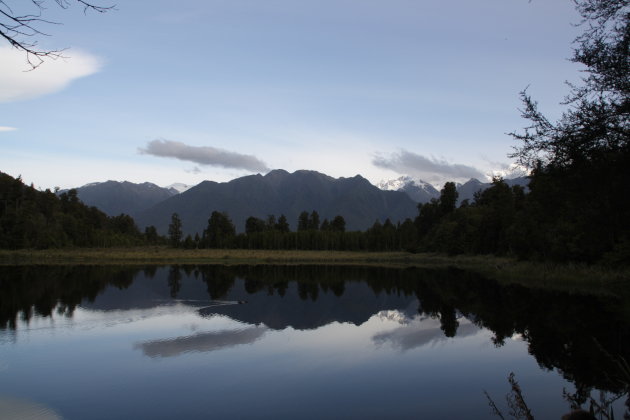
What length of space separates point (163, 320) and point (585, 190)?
21.3 meters

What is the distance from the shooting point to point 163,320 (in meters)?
26.1

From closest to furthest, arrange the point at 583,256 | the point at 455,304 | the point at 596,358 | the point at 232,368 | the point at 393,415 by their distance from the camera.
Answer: the point at 393,415, the point at 232,368, the point at 596,358, the point at 455,304, the point at 583,256

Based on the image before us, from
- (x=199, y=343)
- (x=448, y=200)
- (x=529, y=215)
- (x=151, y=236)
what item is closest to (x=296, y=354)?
(x=199, y=343)

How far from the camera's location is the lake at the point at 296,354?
42.5ft

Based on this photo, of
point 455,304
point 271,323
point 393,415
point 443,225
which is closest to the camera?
point 393,415

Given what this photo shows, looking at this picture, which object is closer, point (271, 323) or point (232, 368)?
point (232, 368)

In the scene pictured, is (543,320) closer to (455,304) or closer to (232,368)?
(455,304)

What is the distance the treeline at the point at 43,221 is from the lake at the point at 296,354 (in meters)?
82.6

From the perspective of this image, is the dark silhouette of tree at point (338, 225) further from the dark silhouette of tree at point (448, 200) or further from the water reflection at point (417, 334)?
the water reflection at point (417, 334)

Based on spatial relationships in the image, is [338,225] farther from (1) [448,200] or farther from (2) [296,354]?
(2) [296,354]

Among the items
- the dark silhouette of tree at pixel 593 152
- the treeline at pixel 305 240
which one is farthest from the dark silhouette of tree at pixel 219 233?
the dark silhouette of tree at pixel 593 152

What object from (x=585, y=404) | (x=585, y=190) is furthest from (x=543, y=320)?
(x=585, y=190)

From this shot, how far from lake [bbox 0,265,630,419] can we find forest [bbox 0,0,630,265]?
4933mm

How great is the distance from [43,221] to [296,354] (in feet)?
377
